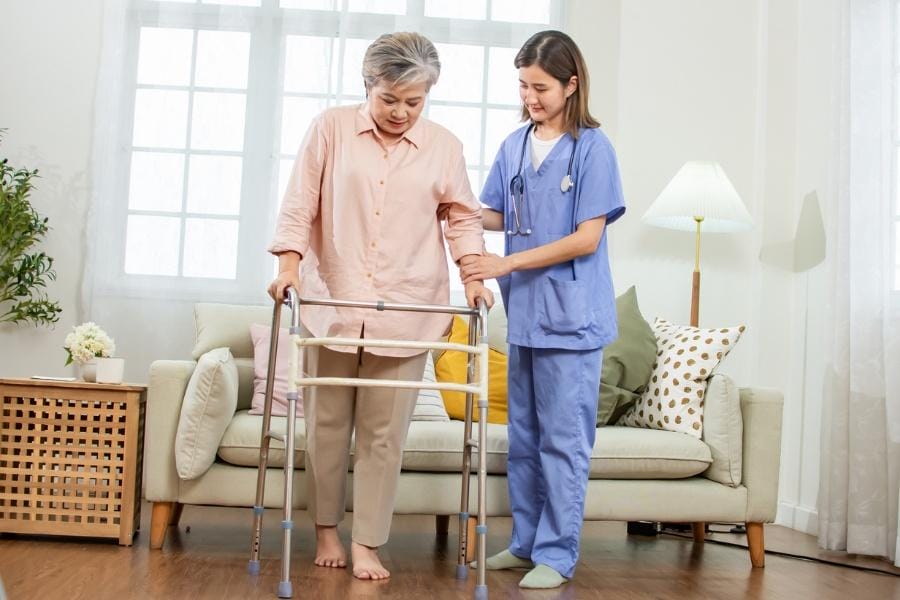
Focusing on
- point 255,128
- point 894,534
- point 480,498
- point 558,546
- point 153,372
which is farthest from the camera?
point 255,128

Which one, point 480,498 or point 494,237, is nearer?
point 480,498

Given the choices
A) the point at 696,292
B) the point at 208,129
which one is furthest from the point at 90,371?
the point at 696,292

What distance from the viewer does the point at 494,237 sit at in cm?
418

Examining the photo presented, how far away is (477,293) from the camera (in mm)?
2479

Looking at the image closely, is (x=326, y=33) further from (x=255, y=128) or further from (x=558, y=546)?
(x=558, y=546)

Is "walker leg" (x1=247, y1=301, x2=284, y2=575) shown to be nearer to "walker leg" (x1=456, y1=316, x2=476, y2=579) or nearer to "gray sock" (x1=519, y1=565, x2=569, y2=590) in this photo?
"walker leg" (x1=456, y1=316, x2=476, y2=579)

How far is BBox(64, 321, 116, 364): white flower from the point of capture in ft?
9.82

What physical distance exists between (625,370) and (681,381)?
220 millimetres

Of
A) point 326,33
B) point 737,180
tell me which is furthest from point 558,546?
point 326,33

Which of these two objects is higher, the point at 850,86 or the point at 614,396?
the point at 850,86

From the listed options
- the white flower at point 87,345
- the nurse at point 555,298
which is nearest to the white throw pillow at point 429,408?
the nurse at point 555,298

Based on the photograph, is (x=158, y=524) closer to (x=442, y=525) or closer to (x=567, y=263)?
(x=442, y=525)

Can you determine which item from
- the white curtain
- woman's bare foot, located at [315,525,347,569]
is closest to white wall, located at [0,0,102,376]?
woman's bare foot, located at [315,525,347,569]

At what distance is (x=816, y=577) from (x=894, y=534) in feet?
1.77
